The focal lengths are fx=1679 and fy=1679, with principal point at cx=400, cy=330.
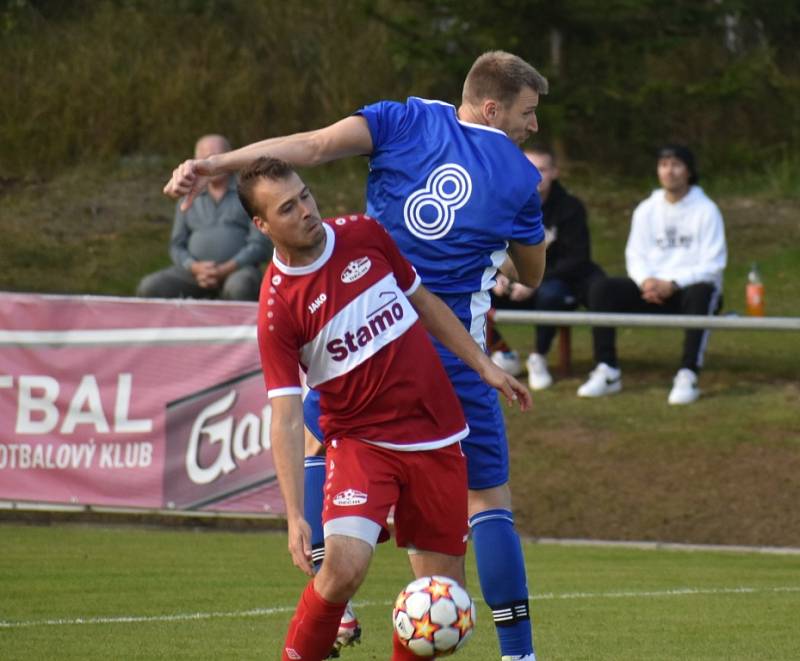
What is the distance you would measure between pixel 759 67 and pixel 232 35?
7382 millimetres

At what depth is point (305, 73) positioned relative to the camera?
76.4ft

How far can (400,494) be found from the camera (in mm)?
A: 5984

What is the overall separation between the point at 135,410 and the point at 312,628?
242 inches

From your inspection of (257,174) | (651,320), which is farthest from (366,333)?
(651,320)

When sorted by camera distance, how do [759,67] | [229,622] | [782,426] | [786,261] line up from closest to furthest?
1. [229,622]
2. [782,426]
3. [786,261]
4. [759,67]

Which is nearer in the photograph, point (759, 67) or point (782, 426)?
point (782, 426)

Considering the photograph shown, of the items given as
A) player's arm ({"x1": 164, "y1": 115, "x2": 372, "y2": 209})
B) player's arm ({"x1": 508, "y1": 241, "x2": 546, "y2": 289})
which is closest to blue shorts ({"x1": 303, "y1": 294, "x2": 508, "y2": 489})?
player's arm ({"x1": 508, "y1": 241, "x2": 546, "y2": 289})

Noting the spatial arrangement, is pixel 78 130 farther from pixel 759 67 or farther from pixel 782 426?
pixel 782 426

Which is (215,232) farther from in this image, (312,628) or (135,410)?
(312,628)

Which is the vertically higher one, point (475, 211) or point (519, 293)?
point (475, 211)

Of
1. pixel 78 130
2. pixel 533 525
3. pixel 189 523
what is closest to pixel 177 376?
pixel 189 523

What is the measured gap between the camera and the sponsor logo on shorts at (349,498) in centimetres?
576

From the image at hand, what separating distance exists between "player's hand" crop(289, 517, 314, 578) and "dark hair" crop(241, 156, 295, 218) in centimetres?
108

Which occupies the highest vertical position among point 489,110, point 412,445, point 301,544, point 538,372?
point 489,110
